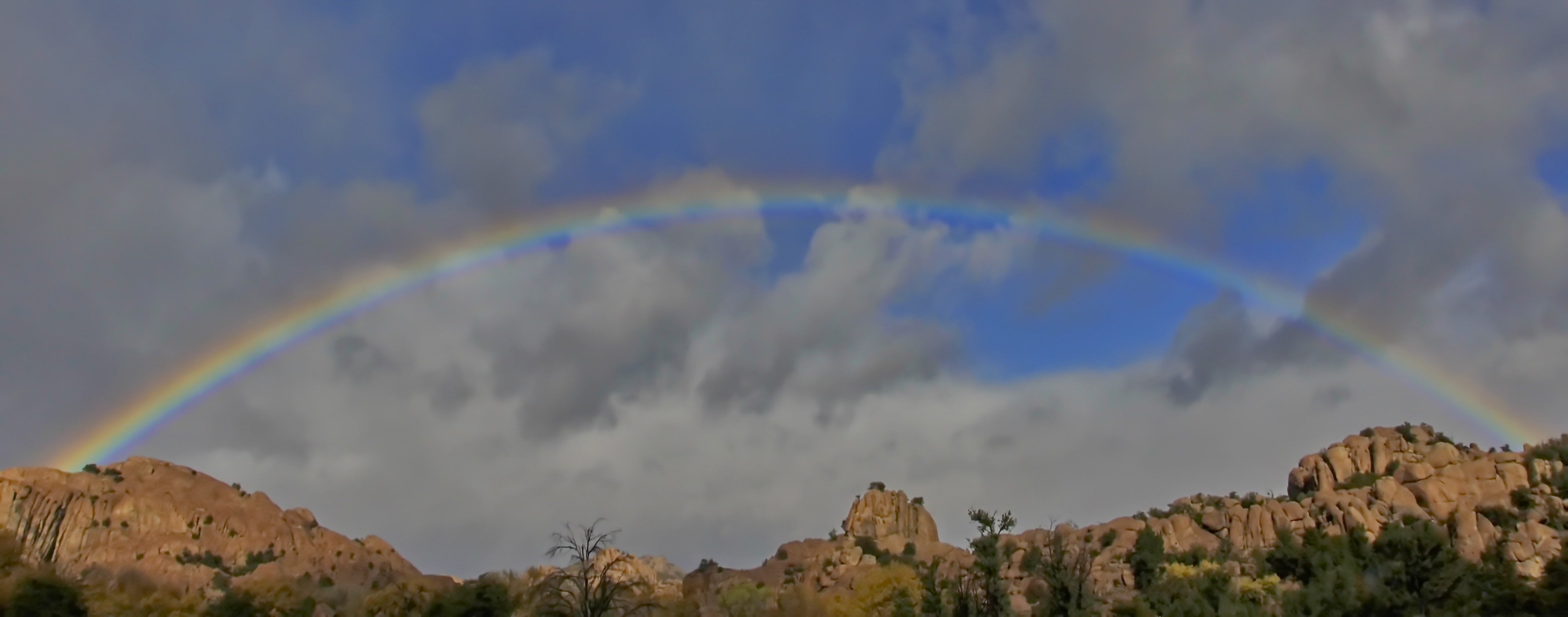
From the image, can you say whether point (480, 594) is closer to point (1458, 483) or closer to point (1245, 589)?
point (1245, 589)

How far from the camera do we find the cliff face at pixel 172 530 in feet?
390

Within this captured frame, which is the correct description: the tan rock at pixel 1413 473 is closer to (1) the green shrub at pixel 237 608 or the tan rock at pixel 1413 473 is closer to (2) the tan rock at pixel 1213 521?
(2) the tan rock at pixel 1213 521

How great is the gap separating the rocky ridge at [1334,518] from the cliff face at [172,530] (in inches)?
1849

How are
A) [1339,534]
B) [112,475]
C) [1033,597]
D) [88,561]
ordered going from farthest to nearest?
[112,475] < [88,561] < [1339,534] < [1033,597]

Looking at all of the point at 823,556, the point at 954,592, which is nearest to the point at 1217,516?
the point at 823,556

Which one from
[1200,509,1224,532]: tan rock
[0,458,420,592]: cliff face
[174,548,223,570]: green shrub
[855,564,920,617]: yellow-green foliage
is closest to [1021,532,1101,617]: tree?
[855,564,920,617]: yellow-green foliage

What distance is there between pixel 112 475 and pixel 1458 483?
14932 centimetres

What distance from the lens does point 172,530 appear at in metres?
126

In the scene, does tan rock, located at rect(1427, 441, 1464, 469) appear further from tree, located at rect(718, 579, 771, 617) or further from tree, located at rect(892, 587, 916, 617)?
tree, located at rect(718, 579, 771, 617)

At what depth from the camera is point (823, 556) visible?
130 m

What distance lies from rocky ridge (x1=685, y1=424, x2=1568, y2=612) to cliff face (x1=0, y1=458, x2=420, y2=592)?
4696 centimetres

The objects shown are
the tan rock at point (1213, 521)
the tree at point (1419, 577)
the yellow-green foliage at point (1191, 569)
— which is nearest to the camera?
the tree at point (1419, 577)

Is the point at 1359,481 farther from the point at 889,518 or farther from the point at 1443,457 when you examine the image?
the point at 889,518

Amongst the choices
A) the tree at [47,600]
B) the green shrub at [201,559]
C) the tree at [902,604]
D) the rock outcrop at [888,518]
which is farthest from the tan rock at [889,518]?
the tree at [47,600]
